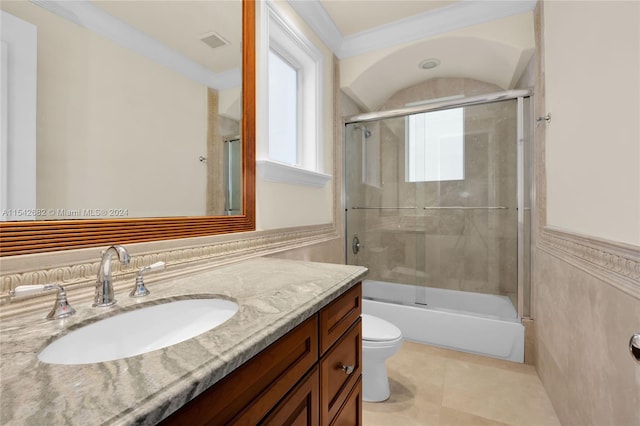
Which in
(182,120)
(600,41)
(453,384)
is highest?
(600,41)

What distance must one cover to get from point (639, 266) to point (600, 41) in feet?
2.55

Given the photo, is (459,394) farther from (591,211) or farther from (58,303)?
(58,303)

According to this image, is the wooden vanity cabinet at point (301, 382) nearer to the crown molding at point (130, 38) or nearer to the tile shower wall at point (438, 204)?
the crown molding at point (130, 38)

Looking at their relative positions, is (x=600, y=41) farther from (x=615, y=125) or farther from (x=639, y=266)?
(x=639, y=266)

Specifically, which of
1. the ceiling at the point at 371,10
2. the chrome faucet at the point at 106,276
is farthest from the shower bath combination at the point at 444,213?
the chrome faucet at the point at 106,276

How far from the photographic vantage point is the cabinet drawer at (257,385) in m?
0.45

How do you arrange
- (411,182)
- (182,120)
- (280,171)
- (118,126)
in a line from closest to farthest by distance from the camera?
1. (118,126)
2. (182,120)
3. (280,171)
4. (411,182)

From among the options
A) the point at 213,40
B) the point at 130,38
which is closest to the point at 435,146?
the point at 213,40

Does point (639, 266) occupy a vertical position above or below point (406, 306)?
above

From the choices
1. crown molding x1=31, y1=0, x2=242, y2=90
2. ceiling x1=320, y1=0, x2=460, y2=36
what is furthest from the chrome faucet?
ceiling x1=320, y1=0, x2=460, y2=36

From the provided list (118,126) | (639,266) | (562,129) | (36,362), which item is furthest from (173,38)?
(562,129)

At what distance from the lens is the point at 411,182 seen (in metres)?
2.88

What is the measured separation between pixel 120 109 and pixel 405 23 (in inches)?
81.5

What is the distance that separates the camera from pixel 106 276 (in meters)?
0.74
